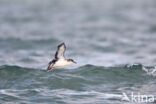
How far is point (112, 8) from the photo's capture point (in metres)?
72.1

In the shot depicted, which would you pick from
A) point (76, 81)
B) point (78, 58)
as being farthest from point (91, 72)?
point (78, 58)

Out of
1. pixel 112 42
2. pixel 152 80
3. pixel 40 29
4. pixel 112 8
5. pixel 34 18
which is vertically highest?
pixel 112 8

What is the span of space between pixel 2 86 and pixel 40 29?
76.8 ft

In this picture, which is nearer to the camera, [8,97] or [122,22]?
[8,97]

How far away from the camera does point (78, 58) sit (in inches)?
1198

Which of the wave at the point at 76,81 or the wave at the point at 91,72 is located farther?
the wave at the point at 91,72

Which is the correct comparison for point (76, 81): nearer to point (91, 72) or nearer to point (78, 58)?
point (91, 72)

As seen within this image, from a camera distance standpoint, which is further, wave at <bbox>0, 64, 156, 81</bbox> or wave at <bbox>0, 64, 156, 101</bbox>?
wave at <bbox>0, 64, 156, 81</bbox>

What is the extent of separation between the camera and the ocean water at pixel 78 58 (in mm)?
22188

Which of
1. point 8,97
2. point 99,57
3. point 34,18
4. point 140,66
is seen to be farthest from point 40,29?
point 8,97

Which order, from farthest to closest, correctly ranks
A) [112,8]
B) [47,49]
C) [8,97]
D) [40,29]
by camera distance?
[112,8]
[40,29]
[47,49]
[8,97]

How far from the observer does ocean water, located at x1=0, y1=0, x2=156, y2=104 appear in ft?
72.8

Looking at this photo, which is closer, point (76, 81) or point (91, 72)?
point (76, 81)

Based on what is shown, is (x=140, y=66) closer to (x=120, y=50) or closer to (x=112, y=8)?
(x=120, y=50)
